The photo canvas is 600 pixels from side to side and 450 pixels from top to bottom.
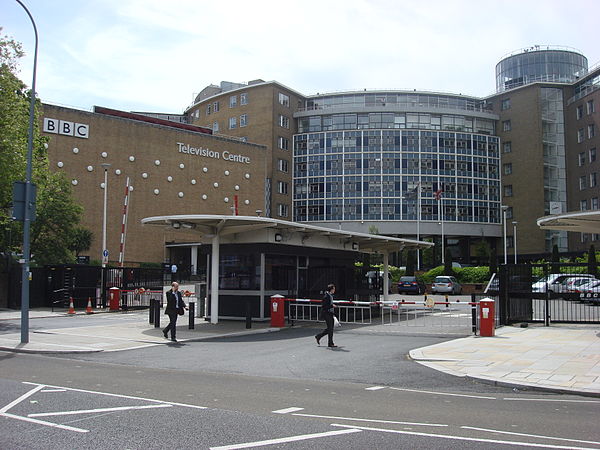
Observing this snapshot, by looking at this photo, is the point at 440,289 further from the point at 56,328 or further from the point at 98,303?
the point at 56,328

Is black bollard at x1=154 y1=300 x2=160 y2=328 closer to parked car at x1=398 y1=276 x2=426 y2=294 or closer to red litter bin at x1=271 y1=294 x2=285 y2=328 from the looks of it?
red litter bin at x1=271 y1=294 x2=285 y2=328

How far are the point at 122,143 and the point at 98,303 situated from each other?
2985cm

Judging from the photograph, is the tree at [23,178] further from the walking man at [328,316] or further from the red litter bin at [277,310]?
the walking man at [328,316]

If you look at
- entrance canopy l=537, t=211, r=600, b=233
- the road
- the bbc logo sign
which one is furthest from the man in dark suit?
the bbc logo sign

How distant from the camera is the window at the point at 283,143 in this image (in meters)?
80.0

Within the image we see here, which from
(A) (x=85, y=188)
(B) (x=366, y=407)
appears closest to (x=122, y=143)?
(A) (x=85, y=188)

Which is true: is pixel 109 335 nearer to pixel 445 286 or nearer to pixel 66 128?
pixel 445 286

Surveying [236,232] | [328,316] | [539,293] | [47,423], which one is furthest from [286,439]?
[539,293]

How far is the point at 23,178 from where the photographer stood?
24.8 m

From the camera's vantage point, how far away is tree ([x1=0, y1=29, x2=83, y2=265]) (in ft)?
76.2

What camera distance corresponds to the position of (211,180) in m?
64.5

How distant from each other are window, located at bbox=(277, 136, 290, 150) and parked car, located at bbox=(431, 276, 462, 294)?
127ft

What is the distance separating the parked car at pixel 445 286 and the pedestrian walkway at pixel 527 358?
90.6 feet

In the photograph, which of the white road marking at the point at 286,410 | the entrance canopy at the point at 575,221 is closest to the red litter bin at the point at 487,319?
the entrance canopy at the point at 575,221
